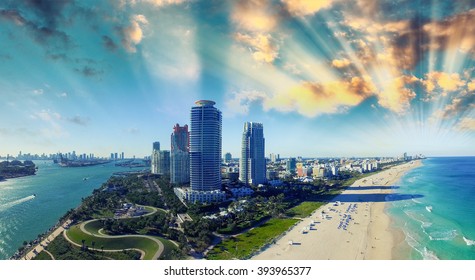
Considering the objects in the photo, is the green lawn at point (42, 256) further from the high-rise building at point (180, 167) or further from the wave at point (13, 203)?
the high-rise building at point (180, 167)

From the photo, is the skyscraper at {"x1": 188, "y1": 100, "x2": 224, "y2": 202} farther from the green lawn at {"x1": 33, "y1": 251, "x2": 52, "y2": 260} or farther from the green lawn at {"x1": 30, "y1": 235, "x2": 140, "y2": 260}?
the green lawn at {"x1": 33, "y1": 251, "x2": 52, "y2": 260}

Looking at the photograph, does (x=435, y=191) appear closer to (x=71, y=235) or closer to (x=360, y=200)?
(x=360, y=200)

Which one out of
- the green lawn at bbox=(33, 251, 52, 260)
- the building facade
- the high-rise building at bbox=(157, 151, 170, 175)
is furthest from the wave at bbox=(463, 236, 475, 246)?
the high-rise building at bbox=(157, 151, 170, 175)

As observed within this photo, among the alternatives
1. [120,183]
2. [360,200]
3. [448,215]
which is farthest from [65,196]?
[448,215]

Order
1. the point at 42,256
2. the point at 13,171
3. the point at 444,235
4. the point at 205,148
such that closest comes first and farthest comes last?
the point at 42,256, the point at 444,235, the point at 205,148, the point at 13,171

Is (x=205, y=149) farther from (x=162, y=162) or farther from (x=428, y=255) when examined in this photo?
(x=162, y=162)

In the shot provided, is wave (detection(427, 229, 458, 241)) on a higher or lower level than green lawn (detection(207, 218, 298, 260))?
lower

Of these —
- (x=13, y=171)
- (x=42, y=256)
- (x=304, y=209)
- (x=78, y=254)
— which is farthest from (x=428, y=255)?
(x=13, y=171)
